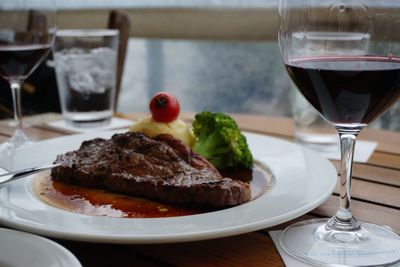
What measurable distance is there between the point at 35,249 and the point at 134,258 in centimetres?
18

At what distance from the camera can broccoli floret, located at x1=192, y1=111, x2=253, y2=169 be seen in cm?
134

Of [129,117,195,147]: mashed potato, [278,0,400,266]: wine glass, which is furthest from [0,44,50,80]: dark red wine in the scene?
[278,0,400,266]: wine glass

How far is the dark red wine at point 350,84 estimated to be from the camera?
0.84 meters

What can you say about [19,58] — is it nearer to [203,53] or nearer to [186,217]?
[186,217]

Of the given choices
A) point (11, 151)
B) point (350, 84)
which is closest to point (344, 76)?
point (350, 84)

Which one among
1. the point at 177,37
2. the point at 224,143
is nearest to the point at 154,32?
the point at 177,37

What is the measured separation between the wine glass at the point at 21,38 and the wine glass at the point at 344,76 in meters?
0.99

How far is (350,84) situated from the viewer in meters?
0.85

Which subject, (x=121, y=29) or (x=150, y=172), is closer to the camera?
(x=150, y=172)

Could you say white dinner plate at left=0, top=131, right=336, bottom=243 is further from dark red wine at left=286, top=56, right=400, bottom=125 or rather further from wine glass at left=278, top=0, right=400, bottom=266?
dark red wine at left=286, top=56, right=400, bottom=125

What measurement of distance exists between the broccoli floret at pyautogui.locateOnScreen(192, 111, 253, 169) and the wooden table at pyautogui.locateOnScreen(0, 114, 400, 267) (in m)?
0.27

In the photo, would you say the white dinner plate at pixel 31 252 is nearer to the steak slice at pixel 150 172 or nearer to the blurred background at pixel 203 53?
the steak slice at pixel 150 172

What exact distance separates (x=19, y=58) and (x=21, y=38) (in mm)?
82

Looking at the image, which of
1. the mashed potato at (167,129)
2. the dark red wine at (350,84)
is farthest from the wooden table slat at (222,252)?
the mashed potato at (167,129)
